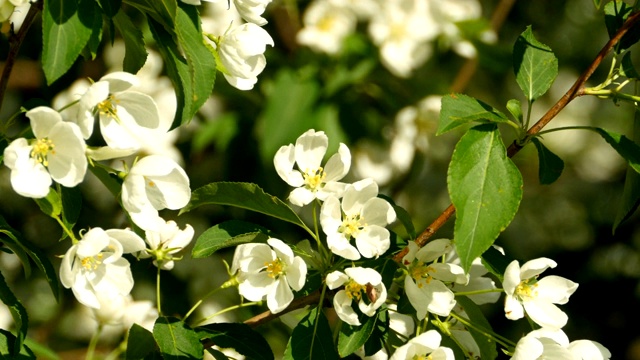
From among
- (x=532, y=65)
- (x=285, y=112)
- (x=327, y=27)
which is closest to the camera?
(x=532, y=65)

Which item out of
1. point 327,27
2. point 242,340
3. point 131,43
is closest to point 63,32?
point 131,43

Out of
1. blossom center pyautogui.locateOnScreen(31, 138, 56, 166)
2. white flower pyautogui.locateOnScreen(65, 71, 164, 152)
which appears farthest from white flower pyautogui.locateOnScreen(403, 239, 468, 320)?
blossom center pyautogui.locateOnScreen(31, 138, 56, 166)

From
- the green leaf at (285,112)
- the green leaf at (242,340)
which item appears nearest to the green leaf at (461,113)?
the green leaf at (242,340)

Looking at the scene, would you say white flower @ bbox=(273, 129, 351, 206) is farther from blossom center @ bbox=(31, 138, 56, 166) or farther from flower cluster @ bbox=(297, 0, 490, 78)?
flower cluster @ bbox=(297, 0, 490, 78)

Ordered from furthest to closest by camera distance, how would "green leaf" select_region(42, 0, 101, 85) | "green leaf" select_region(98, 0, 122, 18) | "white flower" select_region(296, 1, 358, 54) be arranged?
"white flower" select_region(296, 1, 358, 54) → "green leaf" select_region(98, 0, 122, 18) → "green leaf" select_region(42, 0, 101, 85)

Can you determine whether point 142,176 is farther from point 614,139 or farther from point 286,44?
point 286,44

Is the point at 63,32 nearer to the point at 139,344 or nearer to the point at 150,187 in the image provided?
the point at 150,187

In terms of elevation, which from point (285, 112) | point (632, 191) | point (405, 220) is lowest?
point (285, 112)
